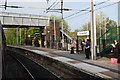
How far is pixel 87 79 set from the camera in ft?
29.2

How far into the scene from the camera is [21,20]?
114 feet

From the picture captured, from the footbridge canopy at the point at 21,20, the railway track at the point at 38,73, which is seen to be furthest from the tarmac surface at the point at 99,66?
the footbridge canopy at the point at 21,20

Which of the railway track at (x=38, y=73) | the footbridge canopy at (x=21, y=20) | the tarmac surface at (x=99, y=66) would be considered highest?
the footbridge canopy at (x=21, y=20)

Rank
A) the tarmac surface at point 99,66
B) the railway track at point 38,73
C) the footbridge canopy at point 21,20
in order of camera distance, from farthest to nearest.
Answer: the footbridge canopy at point 21,20 → the railway track at point 38,73 → the tarmac surface at point 99,66

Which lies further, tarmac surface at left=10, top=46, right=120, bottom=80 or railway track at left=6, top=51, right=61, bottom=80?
railway track at left=6, top=51, right=61, bottom=80

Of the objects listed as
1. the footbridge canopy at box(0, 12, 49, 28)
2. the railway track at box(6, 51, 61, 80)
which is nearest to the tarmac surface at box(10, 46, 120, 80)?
the railway track at box(6, 51, 61, 80)

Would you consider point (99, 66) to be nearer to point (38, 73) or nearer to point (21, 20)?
point (38, 73)

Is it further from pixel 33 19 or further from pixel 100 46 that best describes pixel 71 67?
pixel 33 19

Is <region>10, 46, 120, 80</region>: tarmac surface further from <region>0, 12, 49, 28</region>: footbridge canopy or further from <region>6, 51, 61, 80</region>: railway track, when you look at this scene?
<region>0, 12, 49, 28</region>: footbridge canopy

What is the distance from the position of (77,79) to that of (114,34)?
23.4ft

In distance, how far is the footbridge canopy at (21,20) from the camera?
32.8 meters

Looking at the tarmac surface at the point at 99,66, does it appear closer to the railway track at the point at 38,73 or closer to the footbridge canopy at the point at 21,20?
the railway track at the point at 38,73

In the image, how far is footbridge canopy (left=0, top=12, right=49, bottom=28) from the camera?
32844 mm

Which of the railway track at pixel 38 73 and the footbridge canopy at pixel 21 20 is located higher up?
the footbridge canopy at pixel 21 20
